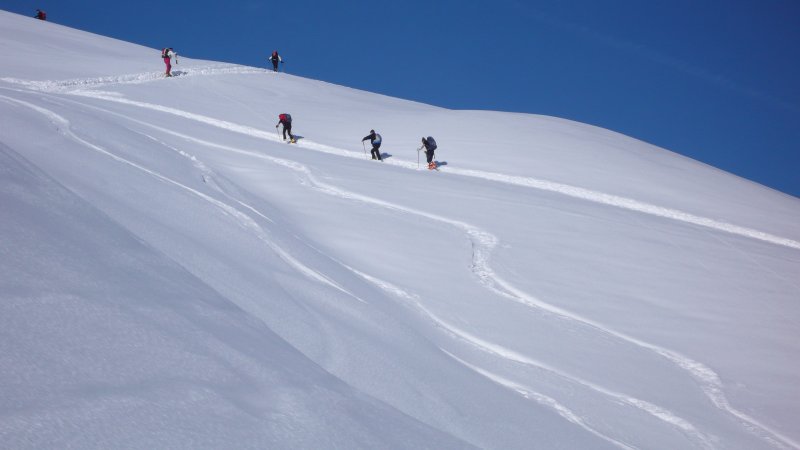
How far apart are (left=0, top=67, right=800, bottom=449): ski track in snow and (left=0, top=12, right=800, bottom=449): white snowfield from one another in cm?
5

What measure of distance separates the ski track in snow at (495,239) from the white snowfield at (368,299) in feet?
0.16

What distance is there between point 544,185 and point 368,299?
11.1 m

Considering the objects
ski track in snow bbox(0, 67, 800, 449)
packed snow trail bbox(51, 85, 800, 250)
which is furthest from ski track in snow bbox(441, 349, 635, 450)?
packed snow trail bbox(51, 85, 800, 250)

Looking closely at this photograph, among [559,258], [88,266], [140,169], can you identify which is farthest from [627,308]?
[88,266]

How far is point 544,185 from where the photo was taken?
16125 mm

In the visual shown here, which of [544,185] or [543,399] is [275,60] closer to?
[544,185]

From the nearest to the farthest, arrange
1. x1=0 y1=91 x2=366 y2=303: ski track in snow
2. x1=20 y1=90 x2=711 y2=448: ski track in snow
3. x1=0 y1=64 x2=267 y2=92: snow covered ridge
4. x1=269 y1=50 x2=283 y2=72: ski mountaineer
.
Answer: x1=20 y1=90 x2=711 y2=448: ski track in snow, x1=0 y1=91 x2=366 y2=303: ski track in snow, x1=0 y1=64 x2=267 y2=92: snow covered ridge, x1=269 y1=50 x2=283 y2=72: ski mountaineer

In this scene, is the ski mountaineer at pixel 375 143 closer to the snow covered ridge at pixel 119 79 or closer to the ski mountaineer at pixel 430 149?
the ski mountaineer at pixel 430 149

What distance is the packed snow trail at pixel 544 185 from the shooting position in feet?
46.2

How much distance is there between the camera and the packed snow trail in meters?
14.1

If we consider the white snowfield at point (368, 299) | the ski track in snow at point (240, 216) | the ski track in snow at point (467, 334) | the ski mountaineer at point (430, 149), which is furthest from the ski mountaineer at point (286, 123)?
the ski track in snow at point (240, 216)

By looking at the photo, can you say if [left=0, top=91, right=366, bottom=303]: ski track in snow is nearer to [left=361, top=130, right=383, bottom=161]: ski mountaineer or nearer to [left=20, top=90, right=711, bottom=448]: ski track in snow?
[left=20, top=90, right=711, bottom=448]: ski track in snow

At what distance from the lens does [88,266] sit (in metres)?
2.74

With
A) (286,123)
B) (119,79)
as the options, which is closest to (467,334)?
(286,123)
